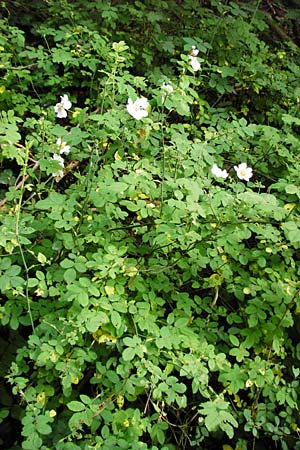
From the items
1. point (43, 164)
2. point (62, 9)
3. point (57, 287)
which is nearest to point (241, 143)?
point (43, 164)

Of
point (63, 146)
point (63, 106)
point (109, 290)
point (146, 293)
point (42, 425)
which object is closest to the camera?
point (42, 425)

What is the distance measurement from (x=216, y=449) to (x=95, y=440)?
0.69 meters

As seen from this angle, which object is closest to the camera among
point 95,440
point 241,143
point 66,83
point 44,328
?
point 95,440

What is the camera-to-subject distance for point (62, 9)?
328 centimetres

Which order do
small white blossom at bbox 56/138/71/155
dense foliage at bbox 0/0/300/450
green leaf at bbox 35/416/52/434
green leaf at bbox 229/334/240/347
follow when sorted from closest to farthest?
green leaf at bbox 35/416/52/434 < dense foliage at bbox 0/0/300/450 < green leaf at bbox 229/334/240/347 < small white blossom at bbox 56/138/71/155

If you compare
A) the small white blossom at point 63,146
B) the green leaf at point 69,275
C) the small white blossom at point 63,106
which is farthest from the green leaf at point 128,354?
the small white blossom at point 63,106

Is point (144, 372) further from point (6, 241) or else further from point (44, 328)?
point (6, 241)

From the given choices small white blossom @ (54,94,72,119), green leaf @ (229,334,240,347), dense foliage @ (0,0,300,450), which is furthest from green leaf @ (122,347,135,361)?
small white blossom @ (54,94,72,119)

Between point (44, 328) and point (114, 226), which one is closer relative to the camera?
point (44, 328)

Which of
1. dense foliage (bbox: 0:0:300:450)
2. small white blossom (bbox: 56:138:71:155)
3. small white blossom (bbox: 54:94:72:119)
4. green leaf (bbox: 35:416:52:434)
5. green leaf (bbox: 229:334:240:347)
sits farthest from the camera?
small white blossom (bbox: 54:94:72:119)

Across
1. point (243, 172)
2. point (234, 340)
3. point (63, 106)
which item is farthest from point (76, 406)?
point (63, 106)

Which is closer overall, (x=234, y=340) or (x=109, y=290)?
(x=109, y=290)

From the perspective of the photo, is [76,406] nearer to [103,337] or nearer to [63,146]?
[103,337]

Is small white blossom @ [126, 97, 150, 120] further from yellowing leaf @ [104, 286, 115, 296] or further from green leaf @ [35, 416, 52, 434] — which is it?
green leaf @ [35, 416, 52, 434]
